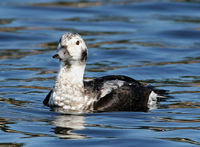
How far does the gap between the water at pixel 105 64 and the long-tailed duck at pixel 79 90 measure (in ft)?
0.87

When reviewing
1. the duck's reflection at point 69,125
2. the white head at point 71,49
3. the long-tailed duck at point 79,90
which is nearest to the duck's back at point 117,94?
the long-tailed duck at point 79,90

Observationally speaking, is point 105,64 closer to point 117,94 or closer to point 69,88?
point 117,94

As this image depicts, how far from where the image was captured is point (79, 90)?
A: 10266 millimetres

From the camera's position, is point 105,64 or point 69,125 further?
point 105,64

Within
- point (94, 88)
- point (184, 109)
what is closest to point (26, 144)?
point (94, 88)

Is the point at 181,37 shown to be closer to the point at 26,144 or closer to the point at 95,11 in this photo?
the point at 95,11

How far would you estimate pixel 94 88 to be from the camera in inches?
412

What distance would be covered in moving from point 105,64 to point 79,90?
4.46 metres

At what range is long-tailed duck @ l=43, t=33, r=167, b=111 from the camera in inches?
393

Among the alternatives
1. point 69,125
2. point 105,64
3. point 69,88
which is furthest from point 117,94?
point 105,64

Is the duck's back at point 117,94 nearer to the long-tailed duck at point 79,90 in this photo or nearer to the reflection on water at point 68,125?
the long-tailed duck at point 79,90

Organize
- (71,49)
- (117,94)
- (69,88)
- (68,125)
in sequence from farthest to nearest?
1. (117,94)
2. (69,88)
3. (71,49)
4. (68,125)

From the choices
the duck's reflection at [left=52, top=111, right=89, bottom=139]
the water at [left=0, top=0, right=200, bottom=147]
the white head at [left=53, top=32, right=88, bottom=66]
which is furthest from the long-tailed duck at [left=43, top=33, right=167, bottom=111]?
the duck's reflection at [left=52, top=111, right=89, bottom=139]

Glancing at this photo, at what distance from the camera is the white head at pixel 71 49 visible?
9.86 metres
